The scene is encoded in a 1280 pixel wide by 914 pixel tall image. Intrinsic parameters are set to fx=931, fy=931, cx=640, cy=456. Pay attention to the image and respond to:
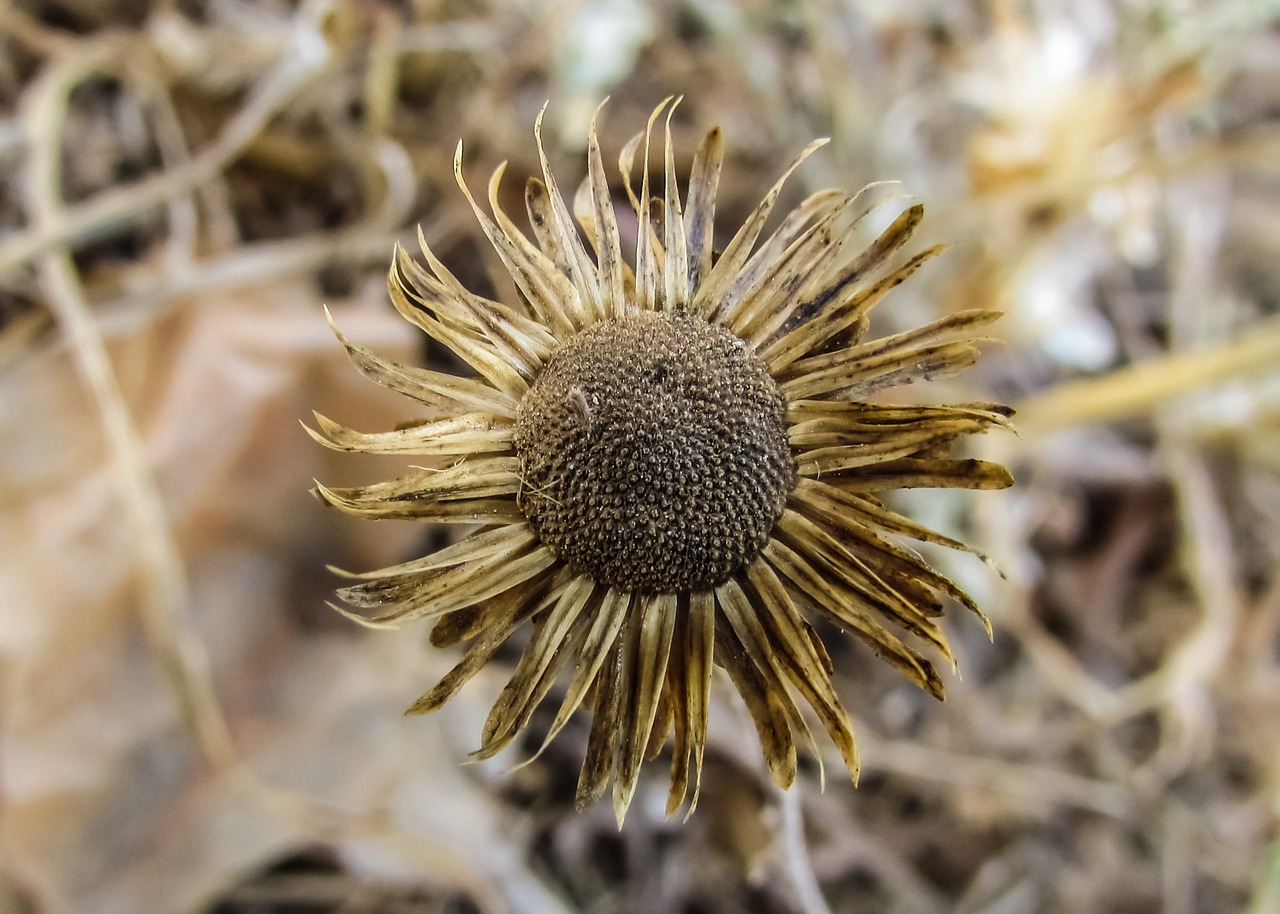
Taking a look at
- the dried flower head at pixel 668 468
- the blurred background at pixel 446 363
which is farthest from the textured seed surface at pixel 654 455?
the blurred background at pixel 446 363

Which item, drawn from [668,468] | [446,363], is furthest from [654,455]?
[446,363]

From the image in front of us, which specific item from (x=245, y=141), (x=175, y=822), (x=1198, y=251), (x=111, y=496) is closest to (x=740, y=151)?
(x=245, y=141)

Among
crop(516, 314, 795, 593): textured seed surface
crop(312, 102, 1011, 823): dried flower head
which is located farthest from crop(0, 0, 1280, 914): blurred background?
crop(516, 314, 795, 593): textured seed surface

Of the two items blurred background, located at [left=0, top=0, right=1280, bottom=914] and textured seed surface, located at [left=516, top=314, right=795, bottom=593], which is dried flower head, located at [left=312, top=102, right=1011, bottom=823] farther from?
blurred background, located at [left=0, top=0, right=1280, bottom=914]

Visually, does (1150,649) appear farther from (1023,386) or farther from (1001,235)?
(1001,235)

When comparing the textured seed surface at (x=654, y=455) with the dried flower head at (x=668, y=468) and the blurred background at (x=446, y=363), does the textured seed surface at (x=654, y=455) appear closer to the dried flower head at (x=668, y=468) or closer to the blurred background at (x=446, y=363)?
the dried flower head at (x=668, y=468)

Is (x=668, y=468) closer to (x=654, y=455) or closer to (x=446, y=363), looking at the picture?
(x=654, y=455)

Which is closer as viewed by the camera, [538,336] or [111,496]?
[538,336]
